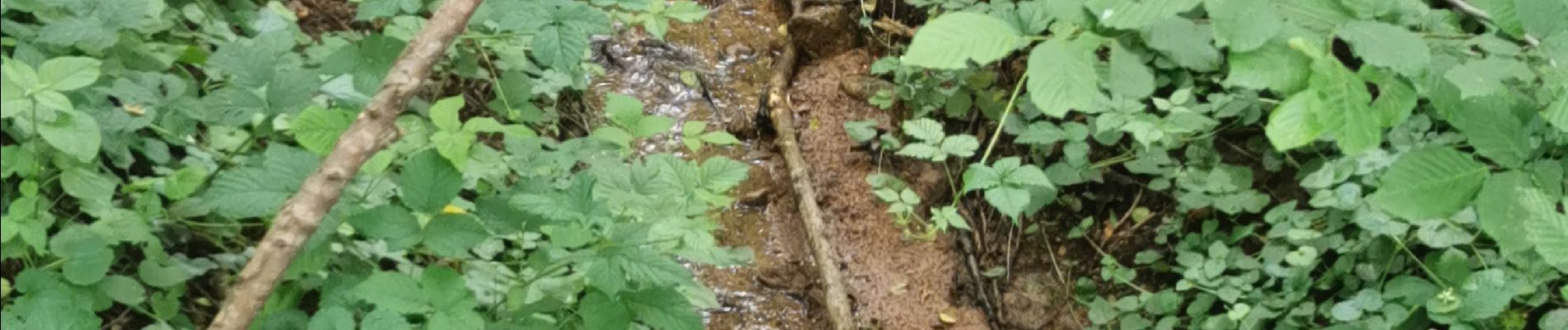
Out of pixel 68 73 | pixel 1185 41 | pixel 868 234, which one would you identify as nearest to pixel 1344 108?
pixel 1185 41

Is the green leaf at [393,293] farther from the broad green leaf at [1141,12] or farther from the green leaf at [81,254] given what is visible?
the broad green leaf at [1141,12]

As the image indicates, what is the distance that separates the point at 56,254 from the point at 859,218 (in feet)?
Answer: 9.55

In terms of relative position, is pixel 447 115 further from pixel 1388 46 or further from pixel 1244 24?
pixel 1388 46

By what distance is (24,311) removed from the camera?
1957 mm

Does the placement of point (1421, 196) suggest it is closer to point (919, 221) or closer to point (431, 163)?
point (431, 163)

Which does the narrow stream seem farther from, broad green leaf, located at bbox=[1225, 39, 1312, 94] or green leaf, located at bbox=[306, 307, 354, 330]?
broad green leaf, located at bbox=[1225, 39, 1312, 94]

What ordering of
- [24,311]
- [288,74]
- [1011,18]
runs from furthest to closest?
[288,74] < [24,311] < [1011,18]

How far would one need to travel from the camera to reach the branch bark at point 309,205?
1.84m

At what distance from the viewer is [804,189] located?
445 centimetres

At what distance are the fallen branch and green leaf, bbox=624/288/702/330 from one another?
1.59 metres

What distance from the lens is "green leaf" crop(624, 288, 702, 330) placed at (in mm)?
2381

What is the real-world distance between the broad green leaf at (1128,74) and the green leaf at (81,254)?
172 centimetres

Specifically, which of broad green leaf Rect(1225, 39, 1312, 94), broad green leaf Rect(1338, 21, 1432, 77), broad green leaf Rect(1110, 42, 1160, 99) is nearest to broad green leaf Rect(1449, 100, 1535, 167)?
broad green leaf Rect(1338, 21, 1432, 77)

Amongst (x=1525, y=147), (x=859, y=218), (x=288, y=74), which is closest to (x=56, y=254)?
(x=288, y=74)
